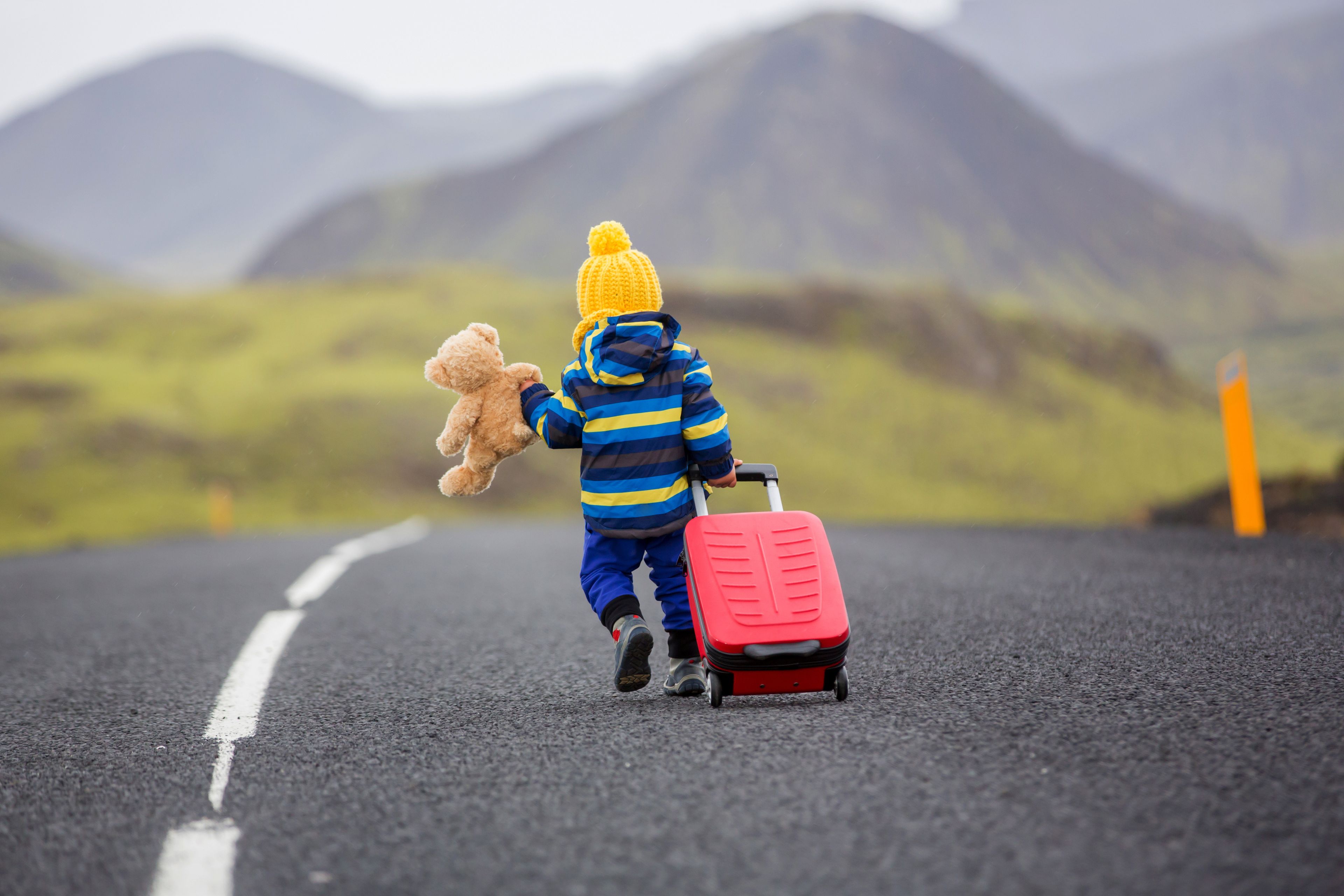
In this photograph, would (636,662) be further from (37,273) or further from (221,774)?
(37,273)

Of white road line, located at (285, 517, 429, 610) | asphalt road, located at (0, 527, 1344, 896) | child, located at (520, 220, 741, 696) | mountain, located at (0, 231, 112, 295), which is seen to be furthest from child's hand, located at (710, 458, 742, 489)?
mountain, located at (0, 231, 112, 295)

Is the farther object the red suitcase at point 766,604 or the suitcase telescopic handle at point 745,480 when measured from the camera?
the suitcase telescopic handle at point 745,480

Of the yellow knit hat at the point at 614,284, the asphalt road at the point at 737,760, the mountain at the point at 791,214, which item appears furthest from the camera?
the mountain at the point at 791,214

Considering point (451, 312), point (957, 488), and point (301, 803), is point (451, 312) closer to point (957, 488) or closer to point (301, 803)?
point (957, 488)

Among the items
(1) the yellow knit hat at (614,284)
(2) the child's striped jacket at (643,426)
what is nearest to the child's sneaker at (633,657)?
(2) the child's striped jacket at (643,426)

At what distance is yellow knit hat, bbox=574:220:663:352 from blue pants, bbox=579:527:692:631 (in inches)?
30.9

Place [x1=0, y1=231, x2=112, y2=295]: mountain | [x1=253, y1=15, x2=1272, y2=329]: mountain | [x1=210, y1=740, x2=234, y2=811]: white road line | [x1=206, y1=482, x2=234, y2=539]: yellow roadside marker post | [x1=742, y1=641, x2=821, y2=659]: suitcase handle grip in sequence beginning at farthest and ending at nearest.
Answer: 1. [x1=253, y1=15, x2=1272, y2=329]: mountain
2. [x1=0, y1=231, x2=112, y2=295]: mountain
3. [x1=206, y1=482, x2=234, y2=539]: yellow roadside marker post
4. [x1=742, y1=641, x2=821, y2=659]: suitcase handle grip
5. [x1=210, y1=740, x2=234, y2=811]: white road line

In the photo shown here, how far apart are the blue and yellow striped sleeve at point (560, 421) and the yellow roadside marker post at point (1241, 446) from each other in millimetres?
6248

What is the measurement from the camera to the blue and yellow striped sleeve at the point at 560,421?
13.2 feet

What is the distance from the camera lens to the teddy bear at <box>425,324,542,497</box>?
14.3 feet

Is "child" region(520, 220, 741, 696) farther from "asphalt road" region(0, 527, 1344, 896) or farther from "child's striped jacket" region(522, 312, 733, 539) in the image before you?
"asphalt road" region(0, 527, 1344, 896)

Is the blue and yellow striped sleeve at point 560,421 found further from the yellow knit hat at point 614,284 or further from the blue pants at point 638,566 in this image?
the blue pants at point 638,566

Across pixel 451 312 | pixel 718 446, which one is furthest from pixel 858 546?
pixel 451 312

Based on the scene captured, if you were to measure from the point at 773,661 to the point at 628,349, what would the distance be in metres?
1.17
